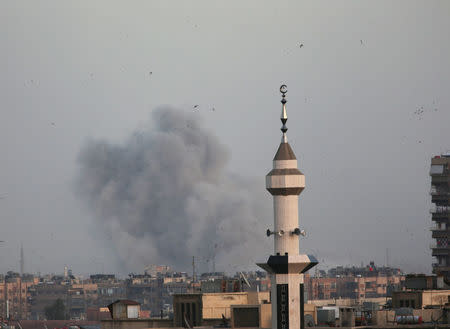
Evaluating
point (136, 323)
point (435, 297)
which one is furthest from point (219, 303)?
point (435, 297)

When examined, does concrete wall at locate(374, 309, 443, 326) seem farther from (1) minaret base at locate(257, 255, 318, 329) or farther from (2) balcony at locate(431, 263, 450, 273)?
(2) balcony at locate(431, 263, 450, 273)

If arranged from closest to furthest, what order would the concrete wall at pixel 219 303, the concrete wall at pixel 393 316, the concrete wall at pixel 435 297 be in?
the concrete wall at pixel 393 316 < the concrete wall at pixel 219 303 < the concrete wall at pixel 435 297

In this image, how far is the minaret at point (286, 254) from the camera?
53625mm

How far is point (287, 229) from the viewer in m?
53.6

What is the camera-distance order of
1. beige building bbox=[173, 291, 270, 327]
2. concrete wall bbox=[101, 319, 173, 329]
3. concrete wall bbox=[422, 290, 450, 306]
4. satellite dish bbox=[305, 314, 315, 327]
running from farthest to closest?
concrete wall bbox=[422, 290, 450, 306]
beige building bbox=[173, 291, 270, 327]
concrete wall bbox=[101, 319, 173, 329]
satellite dish bbox=[305, 314, 315, 327]

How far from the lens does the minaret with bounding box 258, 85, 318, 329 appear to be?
53.6 metres

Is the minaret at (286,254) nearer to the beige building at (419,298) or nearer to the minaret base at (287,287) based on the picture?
the minaret base at (287,287)

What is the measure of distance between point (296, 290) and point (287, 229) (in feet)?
8.09

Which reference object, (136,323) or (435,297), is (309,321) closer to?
(136,323)

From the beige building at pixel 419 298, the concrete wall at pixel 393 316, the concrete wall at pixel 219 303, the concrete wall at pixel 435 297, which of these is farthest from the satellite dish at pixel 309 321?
the concrete wall at pixel 435 297

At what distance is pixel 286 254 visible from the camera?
53.7 m

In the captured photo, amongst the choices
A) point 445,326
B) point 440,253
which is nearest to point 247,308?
point 445,326

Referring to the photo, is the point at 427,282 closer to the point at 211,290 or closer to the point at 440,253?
the point at 211,290

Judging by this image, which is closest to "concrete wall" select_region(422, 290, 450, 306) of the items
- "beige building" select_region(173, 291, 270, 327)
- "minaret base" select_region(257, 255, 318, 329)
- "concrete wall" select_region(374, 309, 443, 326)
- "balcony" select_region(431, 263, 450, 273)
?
"beige building" select_region(173, 291, 270, 327)
